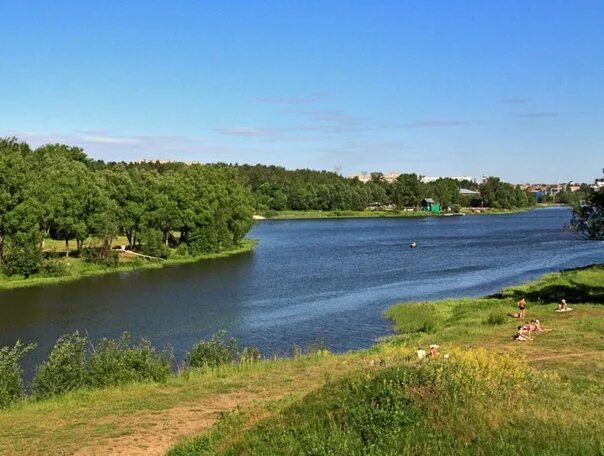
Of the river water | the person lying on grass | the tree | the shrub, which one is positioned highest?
the tree

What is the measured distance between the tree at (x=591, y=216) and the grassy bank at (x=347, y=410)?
19145mm

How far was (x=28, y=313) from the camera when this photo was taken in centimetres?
4553

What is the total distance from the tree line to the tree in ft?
155

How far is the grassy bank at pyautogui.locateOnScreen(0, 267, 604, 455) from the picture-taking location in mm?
11109

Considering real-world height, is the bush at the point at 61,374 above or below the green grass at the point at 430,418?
below

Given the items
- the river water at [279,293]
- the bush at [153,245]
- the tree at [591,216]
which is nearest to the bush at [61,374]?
the river water at [279,293]

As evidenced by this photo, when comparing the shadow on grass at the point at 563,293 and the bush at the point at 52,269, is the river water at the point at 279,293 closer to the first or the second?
the bush at the point at 52,269

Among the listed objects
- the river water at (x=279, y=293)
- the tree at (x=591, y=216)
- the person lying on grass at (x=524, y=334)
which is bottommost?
the river water at (x=279, y=293)

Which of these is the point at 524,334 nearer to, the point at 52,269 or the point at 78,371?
the point at 78,371

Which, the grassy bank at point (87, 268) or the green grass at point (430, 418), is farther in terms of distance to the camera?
the grassy bank at point (87, 268)

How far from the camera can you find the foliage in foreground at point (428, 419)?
1080cm

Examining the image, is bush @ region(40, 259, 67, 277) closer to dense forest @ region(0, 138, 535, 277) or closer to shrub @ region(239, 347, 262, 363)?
dense forest @ region(0, 138, 535, 277)

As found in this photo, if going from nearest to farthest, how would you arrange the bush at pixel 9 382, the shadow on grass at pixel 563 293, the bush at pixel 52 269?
the bush at pixel 9 382
the shadow on grass at pixel 563 293
the bush at pixel 52 269

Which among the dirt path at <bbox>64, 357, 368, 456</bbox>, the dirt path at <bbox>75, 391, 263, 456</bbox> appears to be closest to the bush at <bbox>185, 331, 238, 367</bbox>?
the dirt path at <bbox>64, 357, 368, 456</bbox>
